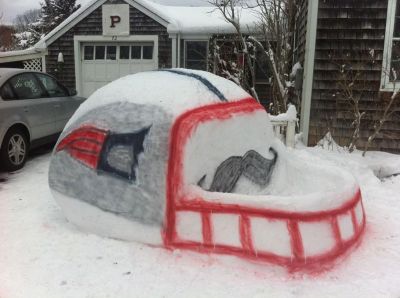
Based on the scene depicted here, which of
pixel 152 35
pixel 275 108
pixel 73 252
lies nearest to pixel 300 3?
pixel 275 108

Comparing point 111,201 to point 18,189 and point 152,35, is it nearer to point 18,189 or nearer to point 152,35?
point 18,189

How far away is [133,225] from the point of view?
137 inches

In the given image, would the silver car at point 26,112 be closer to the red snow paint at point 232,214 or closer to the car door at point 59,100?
the car door at point 59,100

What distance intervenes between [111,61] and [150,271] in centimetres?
1207

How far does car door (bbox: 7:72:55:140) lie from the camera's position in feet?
20.0

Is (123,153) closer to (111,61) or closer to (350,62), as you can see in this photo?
(350,62)

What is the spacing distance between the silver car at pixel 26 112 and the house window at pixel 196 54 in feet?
23.0

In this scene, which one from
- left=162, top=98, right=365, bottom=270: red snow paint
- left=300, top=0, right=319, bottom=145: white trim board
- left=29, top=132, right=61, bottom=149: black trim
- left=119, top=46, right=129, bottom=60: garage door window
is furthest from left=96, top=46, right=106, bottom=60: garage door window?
left=162, top=98, right=365, bottom=270: red snow paint

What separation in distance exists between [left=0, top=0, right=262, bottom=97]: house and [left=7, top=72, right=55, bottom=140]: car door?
23.3 feet

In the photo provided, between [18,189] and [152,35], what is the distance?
952cm

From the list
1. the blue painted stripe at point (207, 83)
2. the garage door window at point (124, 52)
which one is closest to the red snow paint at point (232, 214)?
the blue painted stripe at point (207, 83)

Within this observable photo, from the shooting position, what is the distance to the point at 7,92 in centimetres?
588

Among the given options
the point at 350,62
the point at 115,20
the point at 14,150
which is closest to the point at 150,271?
the point at 14,150

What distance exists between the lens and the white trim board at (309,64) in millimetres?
7402
